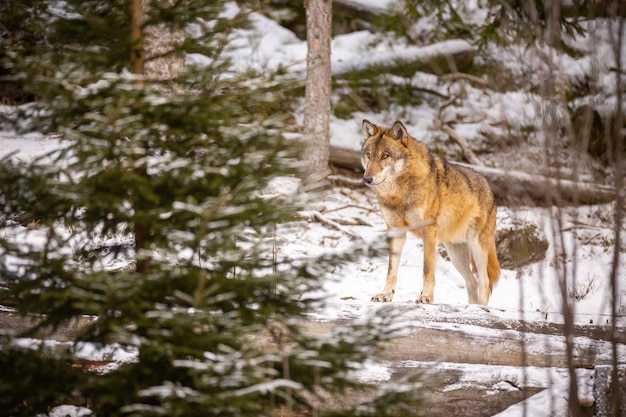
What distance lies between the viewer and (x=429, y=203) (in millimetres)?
7016

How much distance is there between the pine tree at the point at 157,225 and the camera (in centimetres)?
279

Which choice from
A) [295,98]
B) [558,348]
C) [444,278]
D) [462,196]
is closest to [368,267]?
[444,278]

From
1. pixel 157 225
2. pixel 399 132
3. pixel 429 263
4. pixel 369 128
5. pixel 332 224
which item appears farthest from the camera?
pixel 332 224

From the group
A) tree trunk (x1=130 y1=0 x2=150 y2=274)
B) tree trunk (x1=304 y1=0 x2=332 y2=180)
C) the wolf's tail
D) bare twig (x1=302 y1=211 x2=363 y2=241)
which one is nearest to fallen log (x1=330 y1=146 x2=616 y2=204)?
tree trunk (x1=304 y1=0 x2=332 y2=180)

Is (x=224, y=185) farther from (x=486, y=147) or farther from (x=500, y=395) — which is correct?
(x=486, y=147)

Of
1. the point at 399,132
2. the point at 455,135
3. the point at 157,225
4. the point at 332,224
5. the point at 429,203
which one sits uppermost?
the point at 455,135

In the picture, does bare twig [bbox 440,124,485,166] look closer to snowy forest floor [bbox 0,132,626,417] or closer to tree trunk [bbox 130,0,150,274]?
snowy forest floor [bbox 0,132,626,417]

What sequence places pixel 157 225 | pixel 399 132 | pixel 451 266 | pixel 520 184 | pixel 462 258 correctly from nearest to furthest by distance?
pixel 157 225 → pixel 399 132 → pixel 462 258 → pixel 451 266 → pixel 520 184

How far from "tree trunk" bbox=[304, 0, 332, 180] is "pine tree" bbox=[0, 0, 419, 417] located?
6.57 metres

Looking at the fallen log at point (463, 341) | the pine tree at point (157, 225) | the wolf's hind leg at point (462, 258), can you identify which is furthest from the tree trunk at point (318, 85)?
the pine tree at point (157, 225)

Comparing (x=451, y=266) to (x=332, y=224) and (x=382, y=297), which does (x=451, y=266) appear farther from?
(x=382, y=297)

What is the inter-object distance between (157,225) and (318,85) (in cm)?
771

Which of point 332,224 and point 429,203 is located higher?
point 429,203

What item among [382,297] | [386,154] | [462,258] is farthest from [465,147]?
[382,297]
